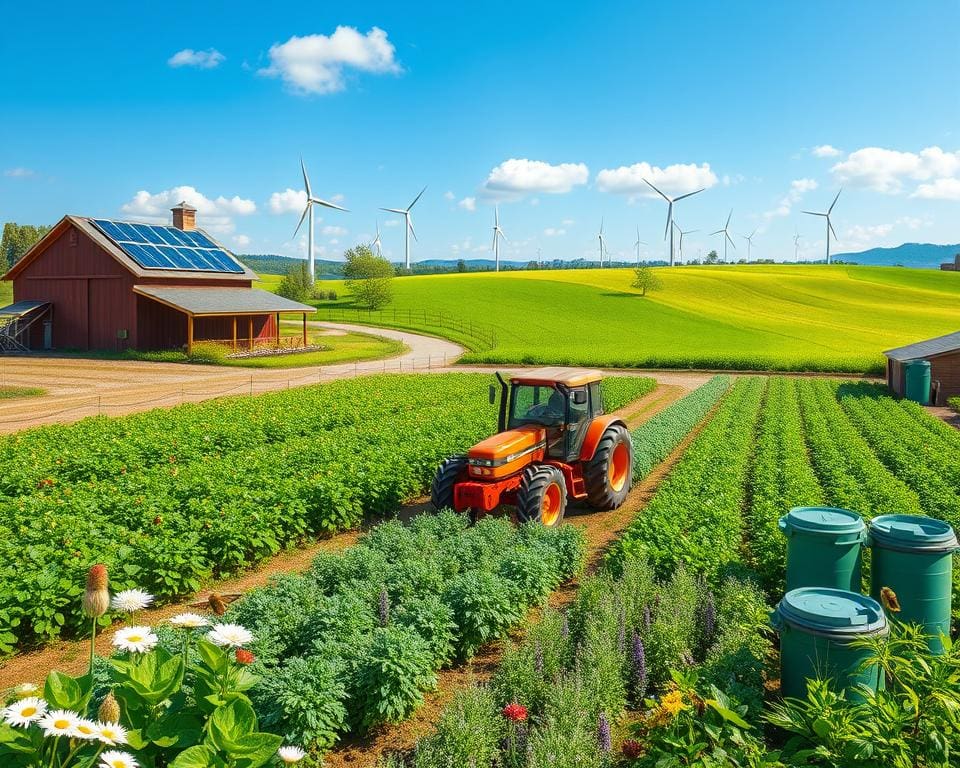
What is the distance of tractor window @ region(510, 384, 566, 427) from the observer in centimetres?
1251

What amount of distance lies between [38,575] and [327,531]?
489cm

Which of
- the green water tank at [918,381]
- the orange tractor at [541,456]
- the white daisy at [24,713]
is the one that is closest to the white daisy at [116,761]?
the white daisy at [24,713]

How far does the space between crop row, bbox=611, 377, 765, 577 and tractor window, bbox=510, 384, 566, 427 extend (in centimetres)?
223

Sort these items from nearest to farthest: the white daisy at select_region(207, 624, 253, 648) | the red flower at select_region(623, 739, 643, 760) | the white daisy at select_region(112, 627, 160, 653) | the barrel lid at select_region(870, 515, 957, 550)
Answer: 1. the white daisy at select_region(112, 627, 160, 653)
2. the white daisy at select_region(207, 624, 253, 648)
3. the red flower at select_region(623, 739, 643, 760)
4. the barrel lid at select_region(870, 515, 957, 550)

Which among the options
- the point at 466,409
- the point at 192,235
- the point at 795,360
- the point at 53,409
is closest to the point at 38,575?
the point at 466,409

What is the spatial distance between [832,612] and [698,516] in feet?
15.5

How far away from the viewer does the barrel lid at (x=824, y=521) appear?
7719 mm

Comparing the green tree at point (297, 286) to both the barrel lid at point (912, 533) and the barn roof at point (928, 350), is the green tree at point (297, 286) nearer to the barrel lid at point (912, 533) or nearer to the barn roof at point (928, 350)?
the barn roof at point (928, 350)

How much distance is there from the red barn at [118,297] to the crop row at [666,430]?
1075 inches

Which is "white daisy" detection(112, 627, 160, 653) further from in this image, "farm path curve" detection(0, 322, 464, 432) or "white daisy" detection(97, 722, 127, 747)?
"farm path curve" detection(0, 322, 464, 432)

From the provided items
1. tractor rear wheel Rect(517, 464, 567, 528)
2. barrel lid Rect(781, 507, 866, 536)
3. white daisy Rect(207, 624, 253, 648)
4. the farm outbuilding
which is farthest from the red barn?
white daisy Rect(207, 624, 253, 648)

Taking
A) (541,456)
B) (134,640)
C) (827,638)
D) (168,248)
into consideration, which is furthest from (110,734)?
(168,248)

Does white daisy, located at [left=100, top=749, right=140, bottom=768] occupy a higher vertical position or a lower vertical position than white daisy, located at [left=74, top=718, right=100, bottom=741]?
lower

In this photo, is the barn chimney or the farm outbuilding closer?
the farm outbuilding
